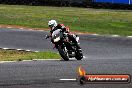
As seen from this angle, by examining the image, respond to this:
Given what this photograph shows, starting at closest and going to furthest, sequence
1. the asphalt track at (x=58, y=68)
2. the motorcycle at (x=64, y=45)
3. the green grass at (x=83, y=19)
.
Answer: the asphalt track at (x=58, y=68) < the motorcycle at (x=64, y=45) < the green grass at (x=83, y=19)

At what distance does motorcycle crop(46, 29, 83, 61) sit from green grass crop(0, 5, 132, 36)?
14.6 m

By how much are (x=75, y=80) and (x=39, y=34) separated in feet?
63.4

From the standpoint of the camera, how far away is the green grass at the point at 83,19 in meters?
36.4

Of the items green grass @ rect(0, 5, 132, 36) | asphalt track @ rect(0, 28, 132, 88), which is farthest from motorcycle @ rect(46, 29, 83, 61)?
green grass @ rect(0, 5, 132, 36)

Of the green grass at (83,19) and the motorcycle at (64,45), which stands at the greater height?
the motorcycle at (64,45)

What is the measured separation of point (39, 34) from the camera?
1227 inches

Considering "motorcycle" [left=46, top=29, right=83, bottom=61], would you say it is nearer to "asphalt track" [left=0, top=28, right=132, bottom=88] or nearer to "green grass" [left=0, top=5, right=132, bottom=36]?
"asphalt track" [left=0, top=28, right=132, bottom=88]

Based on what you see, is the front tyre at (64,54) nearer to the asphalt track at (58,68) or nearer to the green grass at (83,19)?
the asphalt track at (58,68)

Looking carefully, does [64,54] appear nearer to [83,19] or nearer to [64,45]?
[64,45]

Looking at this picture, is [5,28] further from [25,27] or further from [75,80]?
[75,80]

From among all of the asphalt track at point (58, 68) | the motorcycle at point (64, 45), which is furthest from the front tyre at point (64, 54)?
the asphalt track at point (58, 68)

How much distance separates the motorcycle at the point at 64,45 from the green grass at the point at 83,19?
14601 millimetres

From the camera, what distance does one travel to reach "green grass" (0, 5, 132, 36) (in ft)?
119

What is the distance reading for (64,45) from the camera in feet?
61.0
